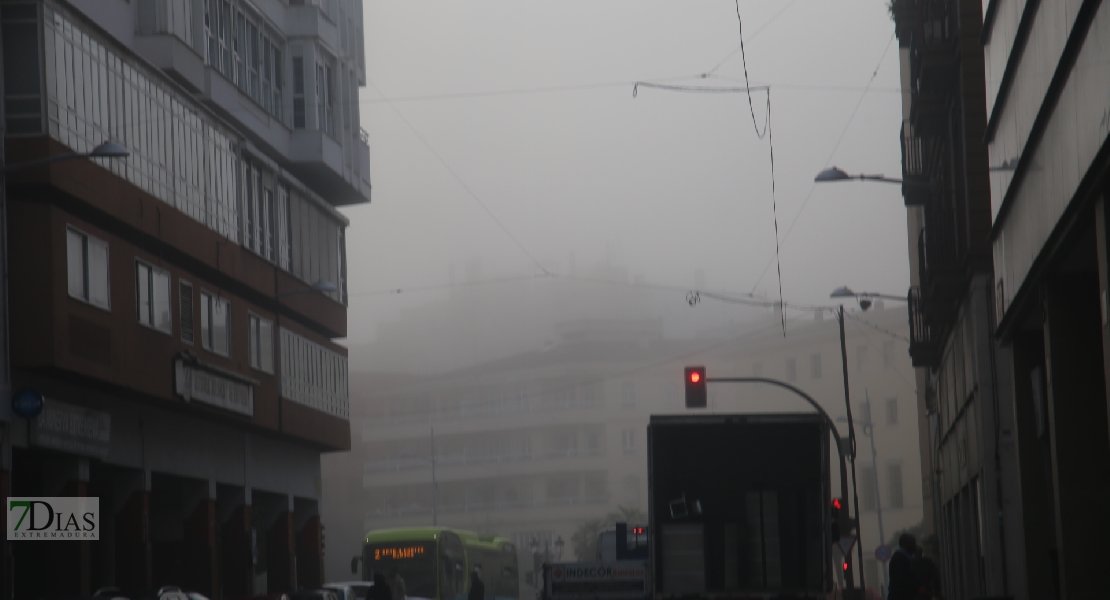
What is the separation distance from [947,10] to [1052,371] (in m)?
11.9

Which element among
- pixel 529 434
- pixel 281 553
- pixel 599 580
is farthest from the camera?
pixel 529 434

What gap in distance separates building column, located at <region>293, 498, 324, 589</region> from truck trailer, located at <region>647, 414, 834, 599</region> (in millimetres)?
30950

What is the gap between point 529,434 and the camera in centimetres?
12481

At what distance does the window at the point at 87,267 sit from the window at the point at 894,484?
71.9m

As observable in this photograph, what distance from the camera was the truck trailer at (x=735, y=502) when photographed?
1855cm

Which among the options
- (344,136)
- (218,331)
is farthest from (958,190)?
(344,136)

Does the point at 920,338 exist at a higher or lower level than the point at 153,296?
lower

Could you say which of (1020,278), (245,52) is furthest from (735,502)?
(245,52)

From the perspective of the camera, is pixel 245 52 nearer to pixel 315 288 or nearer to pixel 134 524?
pixel 315 288

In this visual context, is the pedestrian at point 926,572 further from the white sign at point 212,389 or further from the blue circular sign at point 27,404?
the white sign at point 212,389

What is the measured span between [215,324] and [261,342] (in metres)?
3.84

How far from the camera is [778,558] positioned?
1856 cm

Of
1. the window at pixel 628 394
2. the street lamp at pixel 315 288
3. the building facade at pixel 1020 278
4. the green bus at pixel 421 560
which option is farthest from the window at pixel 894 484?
the building facade at pixel 1020 278

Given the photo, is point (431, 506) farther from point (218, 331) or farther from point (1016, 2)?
point (1016, 2)
